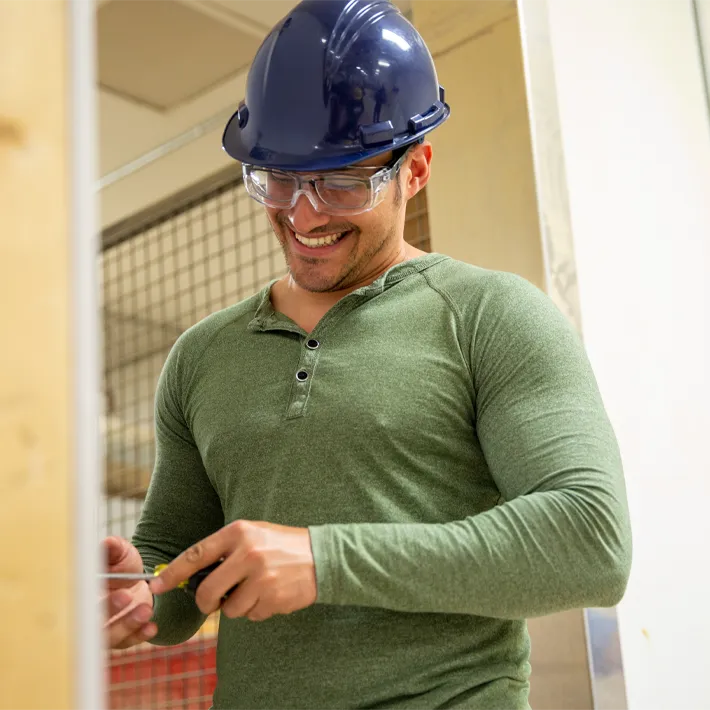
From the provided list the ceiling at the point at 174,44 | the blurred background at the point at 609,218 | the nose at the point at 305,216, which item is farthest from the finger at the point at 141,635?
the ceiling at the point at 174,44

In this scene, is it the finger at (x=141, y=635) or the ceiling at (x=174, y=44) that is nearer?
the finger at (x=141, y=635)

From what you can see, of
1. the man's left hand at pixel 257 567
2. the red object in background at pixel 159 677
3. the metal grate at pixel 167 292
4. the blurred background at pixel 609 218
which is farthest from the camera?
the red object in background at pixel 159 677

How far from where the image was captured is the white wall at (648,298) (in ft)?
6.17

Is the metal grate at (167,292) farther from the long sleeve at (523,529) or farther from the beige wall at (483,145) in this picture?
the long sleeve at (523,529)

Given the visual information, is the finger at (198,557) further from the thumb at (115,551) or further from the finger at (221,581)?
the thumb at (115,551)

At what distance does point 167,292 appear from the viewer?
4891 millimetres

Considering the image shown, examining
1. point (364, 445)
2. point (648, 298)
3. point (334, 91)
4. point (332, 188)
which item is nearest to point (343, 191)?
point (332, 188)

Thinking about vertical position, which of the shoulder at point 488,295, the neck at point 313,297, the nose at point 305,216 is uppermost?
the nose at point 305,216

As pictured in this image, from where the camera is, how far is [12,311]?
696 mm

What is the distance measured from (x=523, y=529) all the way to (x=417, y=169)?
60 centimetres

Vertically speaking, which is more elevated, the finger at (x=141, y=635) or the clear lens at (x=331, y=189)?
the clear lens at (x=331, y=189)

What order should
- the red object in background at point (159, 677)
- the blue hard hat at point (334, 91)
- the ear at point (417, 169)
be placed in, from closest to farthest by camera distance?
the blue hard hat at point (334, 91) → the ear at point (417, 169) → the red object in background at point (159, 677)

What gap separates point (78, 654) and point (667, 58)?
6.73 ft

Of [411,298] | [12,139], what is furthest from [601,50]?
[12,139]
